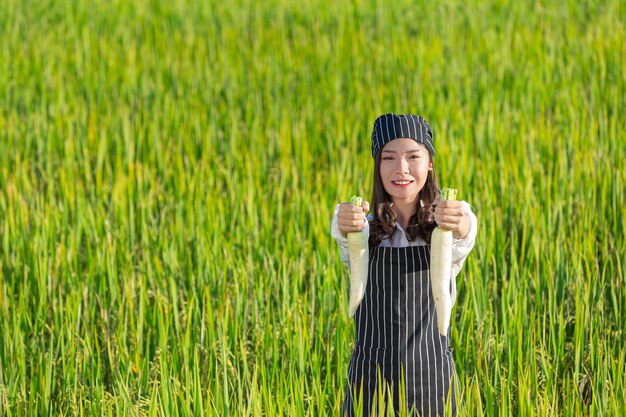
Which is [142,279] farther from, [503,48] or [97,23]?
[97,23]

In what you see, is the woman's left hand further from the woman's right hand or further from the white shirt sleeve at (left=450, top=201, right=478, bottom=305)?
the woman's right hand

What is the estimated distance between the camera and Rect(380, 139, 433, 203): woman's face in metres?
1.79

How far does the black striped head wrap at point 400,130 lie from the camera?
1.80 metres

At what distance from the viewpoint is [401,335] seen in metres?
1.81

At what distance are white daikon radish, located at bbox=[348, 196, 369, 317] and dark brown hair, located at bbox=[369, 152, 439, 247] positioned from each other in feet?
0.17

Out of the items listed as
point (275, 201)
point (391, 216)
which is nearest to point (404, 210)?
point (391, 216)

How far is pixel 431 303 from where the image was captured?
1826 mm

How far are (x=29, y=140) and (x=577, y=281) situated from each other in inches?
112

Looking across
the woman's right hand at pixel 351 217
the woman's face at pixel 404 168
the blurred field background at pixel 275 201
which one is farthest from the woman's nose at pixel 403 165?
the blurred field background at pixel 275 201

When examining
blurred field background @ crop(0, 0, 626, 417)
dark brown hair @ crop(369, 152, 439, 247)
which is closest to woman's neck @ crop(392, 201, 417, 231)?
dark brown hair @ crop(369, 152, 439, 247)

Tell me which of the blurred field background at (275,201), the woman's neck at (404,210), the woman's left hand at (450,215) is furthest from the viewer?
the blurred field background at (275,201)

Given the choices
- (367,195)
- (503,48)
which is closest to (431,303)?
(367,195)

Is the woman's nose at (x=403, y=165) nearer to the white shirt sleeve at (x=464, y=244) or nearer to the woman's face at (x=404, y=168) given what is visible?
the woman's face at (x=404, y=168)

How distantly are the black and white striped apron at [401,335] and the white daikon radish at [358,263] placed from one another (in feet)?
0.13
